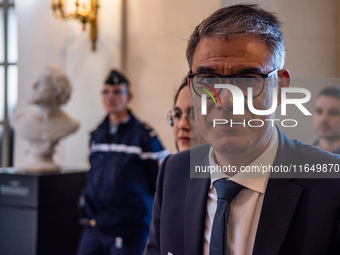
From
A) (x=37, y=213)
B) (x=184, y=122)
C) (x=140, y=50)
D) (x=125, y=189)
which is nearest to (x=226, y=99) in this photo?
(x=184, y=122)

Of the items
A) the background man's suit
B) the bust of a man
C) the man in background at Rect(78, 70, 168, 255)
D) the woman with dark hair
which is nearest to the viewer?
the background man's suit

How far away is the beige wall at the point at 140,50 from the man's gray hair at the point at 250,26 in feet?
→ 0.07

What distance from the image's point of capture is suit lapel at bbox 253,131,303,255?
34.3 inches

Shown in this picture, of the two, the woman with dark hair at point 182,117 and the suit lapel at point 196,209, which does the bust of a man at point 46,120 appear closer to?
the woman with dark hair at point 182,117

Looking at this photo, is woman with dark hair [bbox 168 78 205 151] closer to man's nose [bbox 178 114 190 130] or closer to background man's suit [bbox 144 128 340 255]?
man's nose [bbox 178 114 190 130]

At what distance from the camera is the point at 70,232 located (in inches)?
144

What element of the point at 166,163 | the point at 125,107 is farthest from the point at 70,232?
the point at 166,163

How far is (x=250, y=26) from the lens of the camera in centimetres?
87

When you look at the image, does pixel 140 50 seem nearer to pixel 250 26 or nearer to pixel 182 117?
pixel 182 117

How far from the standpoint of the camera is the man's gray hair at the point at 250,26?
87cm

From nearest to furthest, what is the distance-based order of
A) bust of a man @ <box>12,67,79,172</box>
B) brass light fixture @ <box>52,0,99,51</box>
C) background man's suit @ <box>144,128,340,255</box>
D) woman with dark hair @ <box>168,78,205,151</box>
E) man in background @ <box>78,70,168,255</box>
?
1. background man's suit @ <box>144,128,340,255</box>
2. woman with dark hair @ <box>168,78,205,151</box>
3. man in background @ <box>78,70,168,255</box>
4. bust of a man @ <box>12,67,79,172</box>
5. brass light fixture @ <box>52,0,99,51</box>

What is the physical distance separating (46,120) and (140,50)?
104 cm

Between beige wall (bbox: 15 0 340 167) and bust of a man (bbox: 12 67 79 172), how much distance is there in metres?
0.51

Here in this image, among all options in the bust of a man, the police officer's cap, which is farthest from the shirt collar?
the bust of a man
